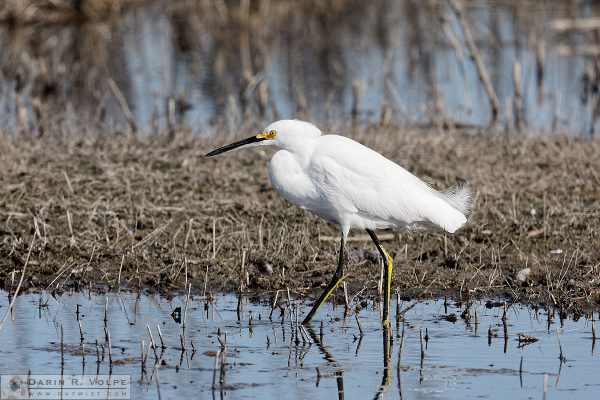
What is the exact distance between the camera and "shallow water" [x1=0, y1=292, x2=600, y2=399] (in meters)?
5.35

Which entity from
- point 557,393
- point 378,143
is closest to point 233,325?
point 557,393

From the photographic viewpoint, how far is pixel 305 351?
6.04 m

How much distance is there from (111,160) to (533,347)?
5106 millimetres

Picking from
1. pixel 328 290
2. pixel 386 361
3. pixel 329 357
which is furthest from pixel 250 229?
pixel 386 361

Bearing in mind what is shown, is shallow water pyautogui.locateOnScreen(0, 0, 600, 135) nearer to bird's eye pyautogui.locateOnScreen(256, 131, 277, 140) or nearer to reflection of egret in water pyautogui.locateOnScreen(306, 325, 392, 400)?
bird's eye pyautogui.locateOnScreen(256, 131, 277, 140)

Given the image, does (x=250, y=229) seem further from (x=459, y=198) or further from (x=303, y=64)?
(x=303, y=64)

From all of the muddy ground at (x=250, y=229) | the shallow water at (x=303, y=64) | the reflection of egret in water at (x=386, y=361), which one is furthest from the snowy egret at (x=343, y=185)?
the shallow water at (x=303, y=64)

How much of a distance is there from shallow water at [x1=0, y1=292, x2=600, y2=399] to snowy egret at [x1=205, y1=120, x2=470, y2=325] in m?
0.40

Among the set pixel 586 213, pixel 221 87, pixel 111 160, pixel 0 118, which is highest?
pixel 221 87

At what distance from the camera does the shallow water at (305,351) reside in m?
5.35

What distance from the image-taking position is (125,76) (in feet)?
57.6

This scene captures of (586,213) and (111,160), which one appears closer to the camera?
(586,213)

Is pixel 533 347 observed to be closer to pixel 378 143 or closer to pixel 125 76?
pixel 378 143

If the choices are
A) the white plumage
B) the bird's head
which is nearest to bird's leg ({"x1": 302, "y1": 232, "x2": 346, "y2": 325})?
the white plumage
